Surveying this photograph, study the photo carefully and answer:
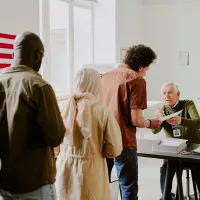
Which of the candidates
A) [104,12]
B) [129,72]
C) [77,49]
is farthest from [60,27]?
[129,72]

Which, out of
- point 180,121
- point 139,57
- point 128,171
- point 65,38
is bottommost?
point 128,171

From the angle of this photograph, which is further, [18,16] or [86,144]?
[18,16]

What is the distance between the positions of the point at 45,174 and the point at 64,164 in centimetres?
63

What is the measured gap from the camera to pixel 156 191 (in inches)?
151

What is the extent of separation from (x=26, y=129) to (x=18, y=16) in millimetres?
2777

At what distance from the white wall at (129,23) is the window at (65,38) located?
0.47m

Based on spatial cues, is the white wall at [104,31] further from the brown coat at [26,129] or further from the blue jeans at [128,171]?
the brown coat at [26,129]

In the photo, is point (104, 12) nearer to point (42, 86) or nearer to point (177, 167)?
point (177, 167)

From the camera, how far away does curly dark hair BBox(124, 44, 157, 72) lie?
8.48 feet

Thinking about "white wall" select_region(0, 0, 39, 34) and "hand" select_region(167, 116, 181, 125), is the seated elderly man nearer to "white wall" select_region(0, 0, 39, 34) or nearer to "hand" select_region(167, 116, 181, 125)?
"hand" select_region(167, 116, 181, 125)

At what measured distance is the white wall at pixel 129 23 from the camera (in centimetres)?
646

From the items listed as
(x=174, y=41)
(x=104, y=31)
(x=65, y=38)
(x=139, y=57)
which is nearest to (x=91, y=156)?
(x=139, y=57)

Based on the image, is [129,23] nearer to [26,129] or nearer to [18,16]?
[18,16]

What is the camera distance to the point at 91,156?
2123 millimetres
